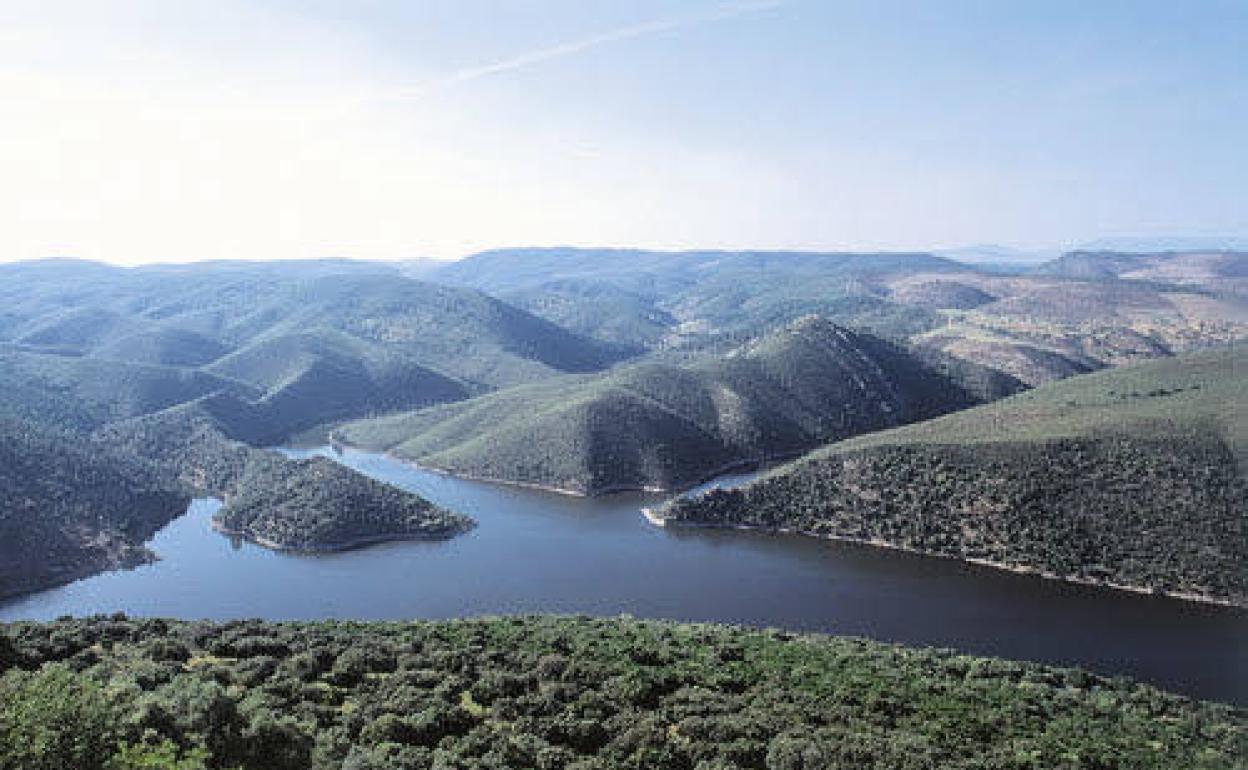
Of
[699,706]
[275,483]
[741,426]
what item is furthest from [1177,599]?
[275,483]

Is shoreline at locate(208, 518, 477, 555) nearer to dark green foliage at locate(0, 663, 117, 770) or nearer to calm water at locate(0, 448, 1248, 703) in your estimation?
calm water at locate(0, 448, 1248, 703)

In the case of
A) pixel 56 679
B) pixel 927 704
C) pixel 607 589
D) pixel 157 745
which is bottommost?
pixel 607 589

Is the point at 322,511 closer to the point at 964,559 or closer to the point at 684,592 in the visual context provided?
the point at 684,592

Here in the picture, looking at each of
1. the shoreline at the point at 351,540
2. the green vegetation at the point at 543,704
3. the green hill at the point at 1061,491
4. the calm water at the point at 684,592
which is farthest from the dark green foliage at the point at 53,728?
the shoreline at the point at 351,540

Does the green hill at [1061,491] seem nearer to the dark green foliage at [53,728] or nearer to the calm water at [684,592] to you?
the calm water at [684,592]

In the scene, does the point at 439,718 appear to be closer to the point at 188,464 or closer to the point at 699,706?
the point at 699,706

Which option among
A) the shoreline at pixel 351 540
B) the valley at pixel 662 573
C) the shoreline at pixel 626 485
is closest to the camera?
the valley at pixel 662 573
